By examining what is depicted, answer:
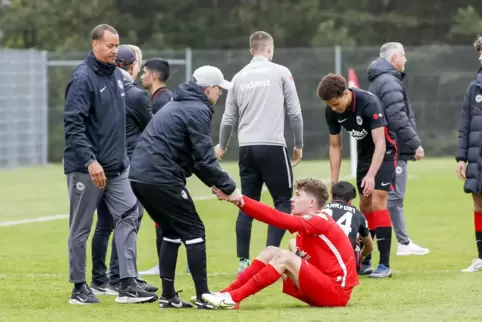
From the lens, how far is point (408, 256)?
1176 centimetres

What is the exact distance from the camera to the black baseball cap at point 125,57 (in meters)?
9.86

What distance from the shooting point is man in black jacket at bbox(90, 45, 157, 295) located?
9.46 m

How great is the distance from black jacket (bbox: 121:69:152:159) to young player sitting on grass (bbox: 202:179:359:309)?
180cm

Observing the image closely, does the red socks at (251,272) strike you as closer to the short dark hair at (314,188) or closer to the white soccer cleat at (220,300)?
the white soccer cleat at (220,300)

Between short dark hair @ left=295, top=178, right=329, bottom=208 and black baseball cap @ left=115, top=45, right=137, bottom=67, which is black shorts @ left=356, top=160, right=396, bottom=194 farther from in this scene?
black baseball cap @ left=115, top=45, right=137, bottom=67

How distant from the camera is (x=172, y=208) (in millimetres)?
8242

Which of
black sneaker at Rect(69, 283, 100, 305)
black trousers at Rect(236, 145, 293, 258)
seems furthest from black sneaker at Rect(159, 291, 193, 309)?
black trousers at Rect(236, 145, 293, 258)

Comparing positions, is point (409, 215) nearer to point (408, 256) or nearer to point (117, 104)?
point (408, 256)

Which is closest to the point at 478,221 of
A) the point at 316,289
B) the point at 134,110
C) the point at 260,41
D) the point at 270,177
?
the point at 270,177

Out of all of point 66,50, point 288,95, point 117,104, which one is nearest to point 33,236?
point 288,95

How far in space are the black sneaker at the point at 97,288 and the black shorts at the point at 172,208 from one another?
1.32m

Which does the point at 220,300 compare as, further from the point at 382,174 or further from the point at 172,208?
the point at 382,174

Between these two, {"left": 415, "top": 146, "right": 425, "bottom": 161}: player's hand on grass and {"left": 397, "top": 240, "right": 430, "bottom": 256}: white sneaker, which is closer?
{"left": 415, "top": 146, "right": 425, "bottom": 161}: player's hand on grass

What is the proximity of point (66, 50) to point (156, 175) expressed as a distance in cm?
2781
